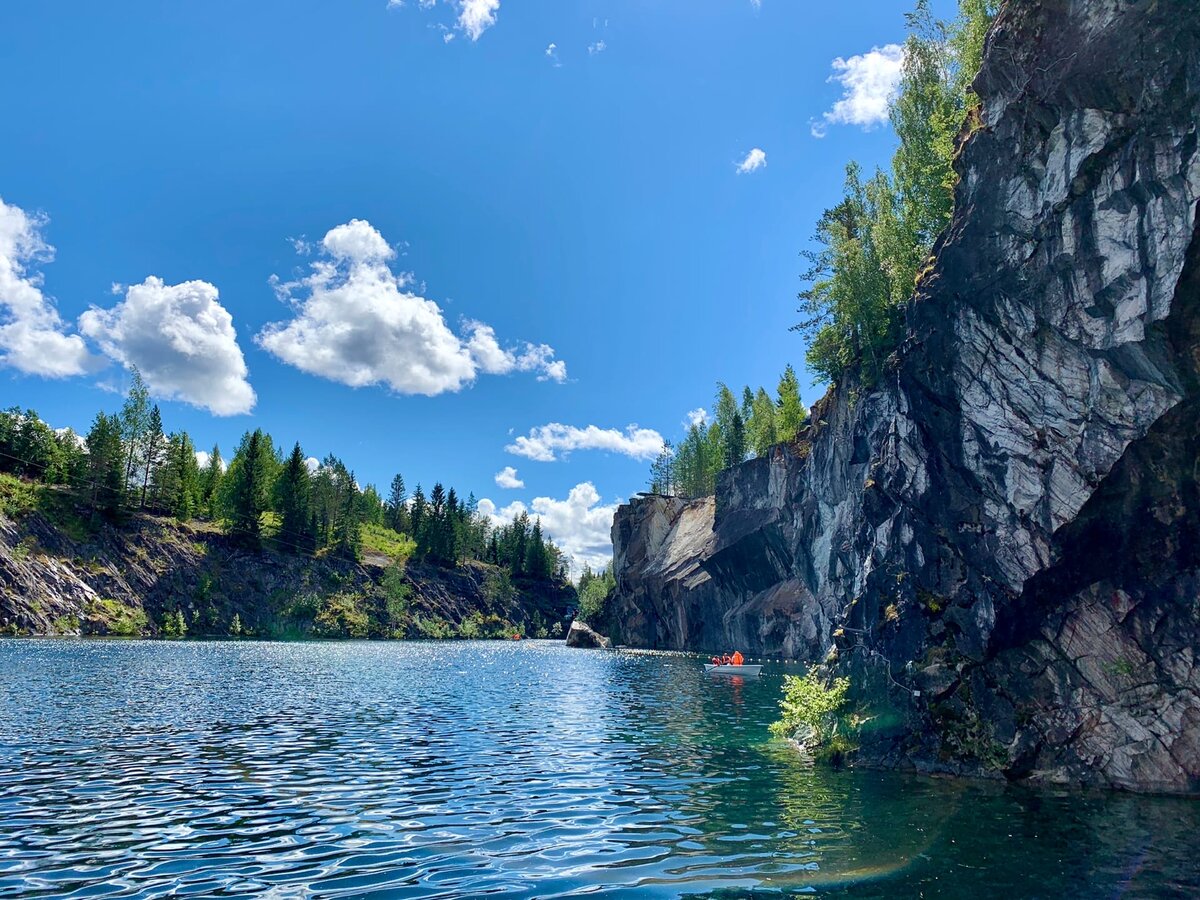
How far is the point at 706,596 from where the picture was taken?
106m

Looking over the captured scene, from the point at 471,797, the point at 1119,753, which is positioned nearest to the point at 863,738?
the point at 1119,753

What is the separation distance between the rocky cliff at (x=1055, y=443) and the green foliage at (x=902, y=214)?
13743 millimetres

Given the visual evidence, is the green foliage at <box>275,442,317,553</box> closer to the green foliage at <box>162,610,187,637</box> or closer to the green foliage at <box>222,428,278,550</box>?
the green foliage at <box>222,428,278,550</box>

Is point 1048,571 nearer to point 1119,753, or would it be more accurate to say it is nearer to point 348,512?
point 1119,753

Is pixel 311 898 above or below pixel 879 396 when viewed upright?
below

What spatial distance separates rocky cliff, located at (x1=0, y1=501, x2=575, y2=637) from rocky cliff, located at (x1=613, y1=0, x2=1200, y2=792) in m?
92.8

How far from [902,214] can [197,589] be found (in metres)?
110

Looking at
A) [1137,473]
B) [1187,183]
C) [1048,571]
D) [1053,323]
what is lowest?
[1048,571]

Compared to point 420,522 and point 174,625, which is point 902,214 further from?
point 420,522

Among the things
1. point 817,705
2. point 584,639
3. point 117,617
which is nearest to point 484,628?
point 584,639

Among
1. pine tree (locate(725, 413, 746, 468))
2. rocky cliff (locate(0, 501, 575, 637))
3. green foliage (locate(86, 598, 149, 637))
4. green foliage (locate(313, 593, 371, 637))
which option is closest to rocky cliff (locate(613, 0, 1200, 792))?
rocky cliff (locate(0, 501, 575, 637))

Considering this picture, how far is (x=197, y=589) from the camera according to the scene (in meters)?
110

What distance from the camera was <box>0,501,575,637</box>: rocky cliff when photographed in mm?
87125

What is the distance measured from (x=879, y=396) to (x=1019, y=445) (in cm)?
1563
